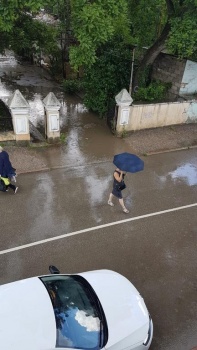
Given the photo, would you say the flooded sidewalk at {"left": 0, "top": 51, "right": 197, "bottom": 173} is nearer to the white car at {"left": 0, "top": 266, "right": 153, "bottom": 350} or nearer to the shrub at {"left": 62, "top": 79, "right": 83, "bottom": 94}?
the shrub at {"left": 62, "top": 79, "right": 83, "bottom": 94}

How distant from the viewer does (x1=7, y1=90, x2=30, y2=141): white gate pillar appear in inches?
352

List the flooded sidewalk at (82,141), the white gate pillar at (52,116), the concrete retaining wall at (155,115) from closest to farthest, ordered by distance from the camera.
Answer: the flooded sidewalk at (82,141)
the white gate pillar at (52,116)
the concrete retaining wall at (155,115)

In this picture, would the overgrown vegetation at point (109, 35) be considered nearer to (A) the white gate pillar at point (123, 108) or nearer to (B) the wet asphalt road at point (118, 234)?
(A) the white gate pillar at point (123, 108)

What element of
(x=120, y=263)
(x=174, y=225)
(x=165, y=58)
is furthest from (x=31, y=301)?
(x=165, y=58)

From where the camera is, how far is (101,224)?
271 inches

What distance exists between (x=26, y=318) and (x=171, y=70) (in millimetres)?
12566

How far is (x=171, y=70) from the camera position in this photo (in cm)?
1333

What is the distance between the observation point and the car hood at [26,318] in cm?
336

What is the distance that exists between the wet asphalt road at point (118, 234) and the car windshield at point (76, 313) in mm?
1271

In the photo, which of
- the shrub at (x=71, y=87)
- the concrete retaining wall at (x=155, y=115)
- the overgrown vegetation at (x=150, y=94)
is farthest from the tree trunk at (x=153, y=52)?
the shrub at (x=71, y=87)

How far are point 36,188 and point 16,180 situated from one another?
732mm

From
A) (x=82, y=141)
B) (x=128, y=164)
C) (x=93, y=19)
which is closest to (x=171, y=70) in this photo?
(x=82, y=141)

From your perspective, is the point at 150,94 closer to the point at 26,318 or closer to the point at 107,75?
the point at 107,75

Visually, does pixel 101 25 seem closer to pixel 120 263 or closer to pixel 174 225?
pixel 174 225
